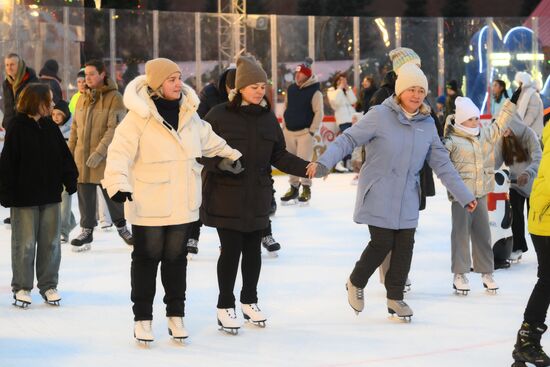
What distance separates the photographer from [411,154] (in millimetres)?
6285

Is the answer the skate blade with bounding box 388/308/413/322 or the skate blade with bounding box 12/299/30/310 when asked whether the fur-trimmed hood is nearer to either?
the skate blade with bounding box 388/308/413/322

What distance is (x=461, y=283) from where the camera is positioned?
7293 mm

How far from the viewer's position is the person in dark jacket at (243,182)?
19.9 feet

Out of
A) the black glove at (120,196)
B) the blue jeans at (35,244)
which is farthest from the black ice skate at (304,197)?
the black glove at (120,196)

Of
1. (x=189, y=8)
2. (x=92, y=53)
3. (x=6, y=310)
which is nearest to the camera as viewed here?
(x=6, y=310)

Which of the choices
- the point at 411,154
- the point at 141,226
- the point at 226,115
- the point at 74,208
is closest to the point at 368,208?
the point at 411,154

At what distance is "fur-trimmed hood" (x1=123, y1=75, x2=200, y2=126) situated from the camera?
5617 mm

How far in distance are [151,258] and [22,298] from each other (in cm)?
143

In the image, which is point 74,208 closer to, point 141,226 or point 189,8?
point 141,226

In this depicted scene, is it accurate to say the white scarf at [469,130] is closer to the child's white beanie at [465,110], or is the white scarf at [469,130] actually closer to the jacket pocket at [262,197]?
the child's white beanie at [465,110]

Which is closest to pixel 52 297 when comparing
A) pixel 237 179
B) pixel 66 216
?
pixel 237 179

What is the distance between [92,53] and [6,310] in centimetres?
1385

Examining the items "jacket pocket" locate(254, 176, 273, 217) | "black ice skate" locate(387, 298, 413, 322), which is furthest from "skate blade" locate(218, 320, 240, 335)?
"black ice skate" locate(387, 298, 413, 322)

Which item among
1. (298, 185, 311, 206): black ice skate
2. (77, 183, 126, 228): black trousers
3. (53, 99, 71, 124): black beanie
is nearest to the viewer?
(77, 183, 126, 228): black trousers
